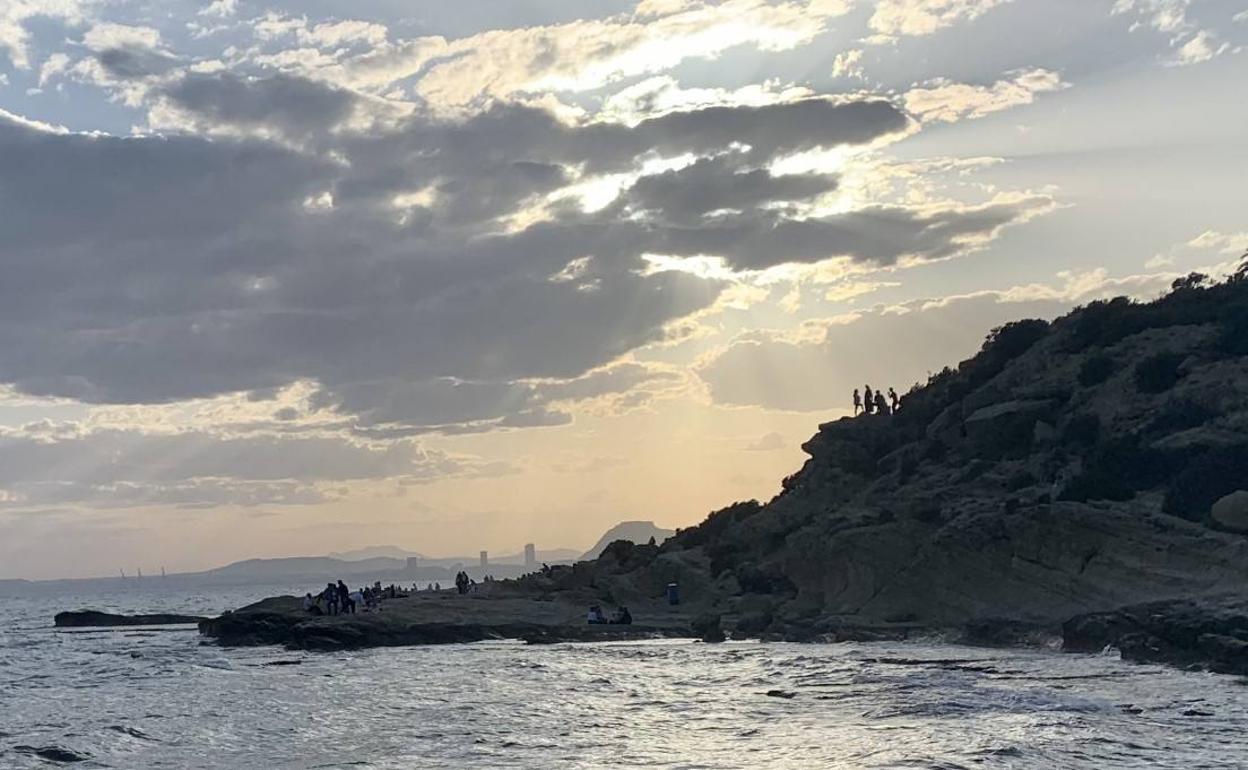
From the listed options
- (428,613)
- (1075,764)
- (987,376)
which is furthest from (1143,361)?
(1075,764)

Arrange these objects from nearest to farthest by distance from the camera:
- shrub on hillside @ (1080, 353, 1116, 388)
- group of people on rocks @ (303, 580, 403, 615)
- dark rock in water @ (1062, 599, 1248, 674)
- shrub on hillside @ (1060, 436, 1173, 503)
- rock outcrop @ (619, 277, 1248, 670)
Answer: dark rock in water @ (1062, 599, 1248, 674) → rock outcrop @ (619, 277, 1248, 670) → shrub on hillside @ (1060, 436, 1173, 503) → shrub on hillside @ (1080, 353, 1116, 388) → group of people on rocks @ (303, 580, 403, 615)

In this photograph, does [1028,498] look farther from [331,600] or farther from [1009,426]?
[331,600]

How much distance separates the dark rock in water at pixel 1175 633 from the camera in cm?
3647

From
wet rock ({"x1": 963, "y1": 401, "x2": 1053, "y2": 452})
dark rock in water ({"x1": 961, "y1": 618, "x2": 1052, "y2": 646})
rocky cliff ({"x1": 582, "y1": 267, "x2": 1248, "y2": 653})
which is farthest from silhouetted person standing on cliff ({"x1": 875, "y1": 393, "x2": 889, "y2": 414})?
dark rock in water ({"x1": 961, "y1": 618, "x2": 1052, "y2": 646})

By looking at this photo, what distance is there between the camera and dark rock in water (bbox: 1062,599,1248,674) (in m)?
36.5

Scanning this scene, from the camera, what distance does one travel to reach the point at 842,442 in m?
74.9

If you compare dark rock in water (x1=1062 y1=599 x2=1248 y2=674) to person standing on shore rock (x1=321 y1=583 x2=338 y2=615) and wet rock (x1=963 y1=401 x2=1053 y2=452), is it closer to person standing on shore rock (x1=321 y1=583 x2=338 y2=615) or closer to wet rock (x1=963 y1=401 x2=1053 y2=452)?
wet rock (x1=963 y1=401 x2=1053 y2=452)

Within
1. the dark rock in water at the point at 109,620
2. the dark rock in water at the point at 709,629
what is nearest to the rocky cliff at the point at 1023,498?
the dark rock in water at the point at 709,629

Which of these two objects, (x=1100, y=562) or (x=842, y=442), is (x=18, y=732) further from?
(x=842, y=442)

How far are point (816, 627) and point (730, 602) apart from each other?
12.1 metres

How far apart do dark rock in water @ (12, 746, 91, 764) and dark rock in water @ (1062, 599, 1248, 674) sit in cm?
2989

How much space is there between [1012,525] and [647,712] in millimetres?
24802

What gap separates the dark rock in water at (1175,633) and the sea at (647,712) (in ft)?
3.56

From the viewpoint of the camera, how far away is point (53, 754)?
96.9ft
